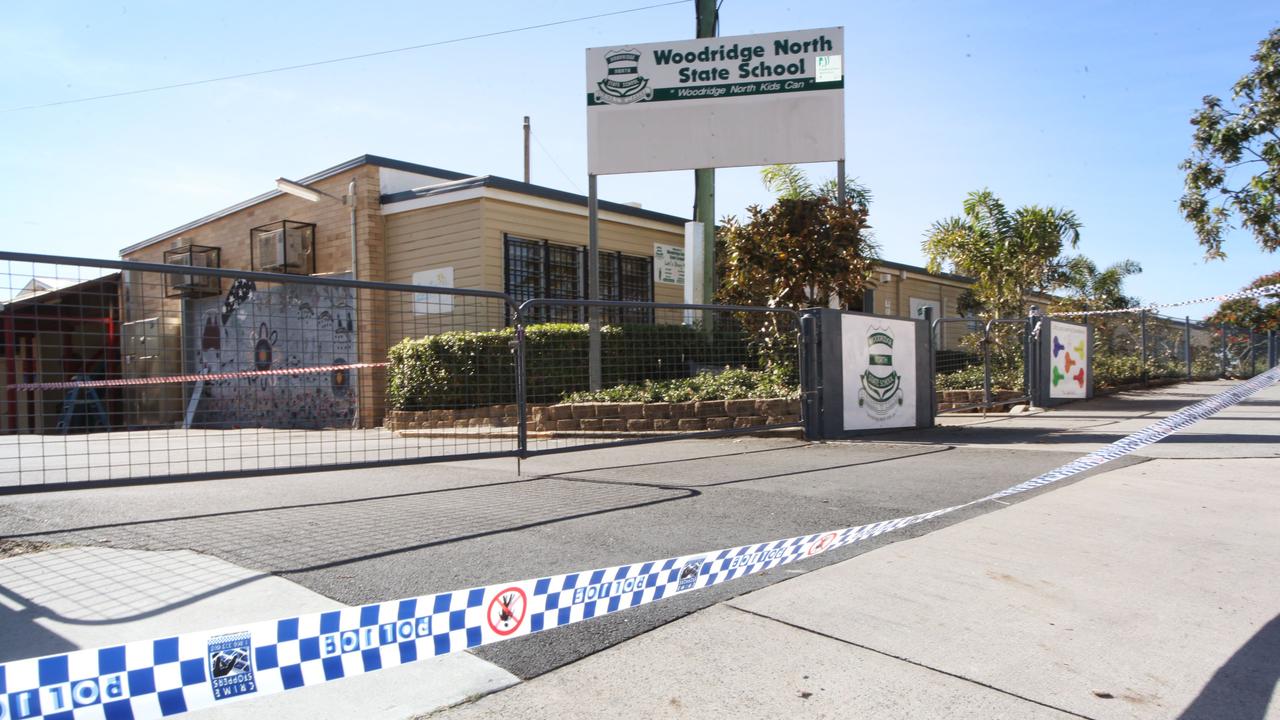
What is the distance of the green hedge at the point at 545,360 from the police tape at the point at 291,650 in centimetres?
637

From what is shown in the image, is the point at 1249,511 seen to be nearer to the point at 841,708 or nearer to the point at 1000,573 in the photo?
the point at 1000,573

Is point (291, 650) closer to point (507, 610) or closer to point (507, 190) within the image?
point (507, 610)

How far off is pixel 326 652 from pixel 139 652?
1.49 ft

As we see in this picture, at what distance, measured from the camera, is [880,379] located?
1024cm

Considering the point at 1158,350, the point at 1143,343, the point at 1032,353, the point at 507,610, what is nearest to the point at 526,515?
the point at 507,610

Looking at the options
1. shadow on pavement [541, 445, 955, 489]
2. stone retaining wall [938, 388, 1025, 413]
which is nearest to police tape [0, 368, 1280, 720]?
shadow on pavement [541, 445, 955, 489]

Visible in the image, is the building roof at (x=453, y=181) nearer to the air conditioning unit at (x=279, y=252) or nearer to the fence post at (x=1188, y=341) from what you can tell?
the air conditioning unit at (x=279, y=252)

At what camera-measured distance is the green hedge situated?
10.7 metres

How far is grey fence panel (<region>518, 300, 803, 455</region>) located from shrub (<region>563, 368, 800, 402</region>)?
14 mm

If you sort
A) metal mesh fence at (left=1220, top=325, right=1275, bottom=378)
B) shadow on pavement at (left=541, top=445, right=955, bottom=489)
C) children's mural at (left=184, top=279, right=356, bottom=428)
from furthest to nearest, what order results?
metal mesh fence at (left=1220, top=325, right=1275, bottom=378), children's mural at (left=184, top=279, right=356, bottom=428), shadow on pavement at (left=541, top=445, right=955, bottom=489)

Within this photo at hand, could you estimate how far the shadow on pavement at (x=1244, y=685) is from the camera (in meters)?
2.54

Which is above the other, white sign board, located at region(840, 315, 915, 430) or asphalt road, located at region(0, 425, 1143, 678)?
white sign board, located at region(840, 315, 915, 430)

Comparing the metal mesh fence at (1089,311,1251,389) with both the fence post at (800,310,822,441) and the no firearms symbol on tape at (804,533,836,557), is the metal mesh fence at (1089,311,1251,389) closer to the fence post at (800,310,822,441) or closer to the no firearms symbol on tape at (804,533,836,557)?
the fence post at (800,310,822,441)

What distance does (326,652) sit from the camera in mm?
2250
